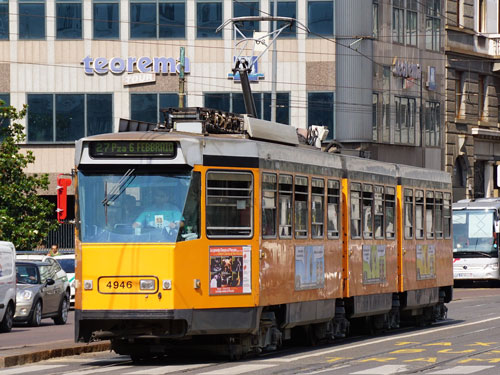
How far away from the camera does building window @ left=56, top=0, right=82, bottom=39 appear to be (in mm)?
50469

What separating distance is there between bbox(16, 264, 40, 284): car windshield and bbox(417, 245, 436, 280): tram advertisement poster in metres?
8.14

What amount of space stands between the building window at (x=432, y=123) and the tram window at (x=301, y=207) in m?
37.9

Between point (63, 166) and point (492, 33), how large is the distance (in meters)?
20.5

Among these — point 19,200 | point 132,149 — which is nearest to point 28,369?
point 132,149

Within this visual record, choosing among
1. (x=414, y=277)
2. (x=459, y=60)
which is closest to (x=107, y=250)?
(x=414, y=277)

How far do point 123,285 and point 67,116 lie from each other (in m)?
34.8

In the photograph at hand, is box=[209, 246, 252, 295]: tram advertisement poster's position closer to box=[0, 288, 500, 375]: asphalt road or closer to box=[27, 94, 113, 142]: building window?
box=[0, 288, 500, 375]: asphalt road

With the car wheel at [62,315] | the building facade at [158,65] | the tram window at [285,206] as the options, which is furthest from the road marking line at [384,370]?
the building facade at [158,65]

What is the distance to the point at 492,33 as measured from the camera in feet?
198

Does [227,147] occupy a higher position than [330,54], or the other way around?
[330,54]

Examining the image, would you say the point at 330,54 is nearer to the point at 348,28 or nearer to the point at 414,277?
the point at 348,28

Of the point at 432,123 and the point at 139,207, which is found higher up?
the point at 432,123

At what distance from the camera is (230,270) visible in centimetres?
1730

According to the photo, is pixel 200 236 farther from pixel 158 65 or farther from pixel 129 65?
pixel 129 65
